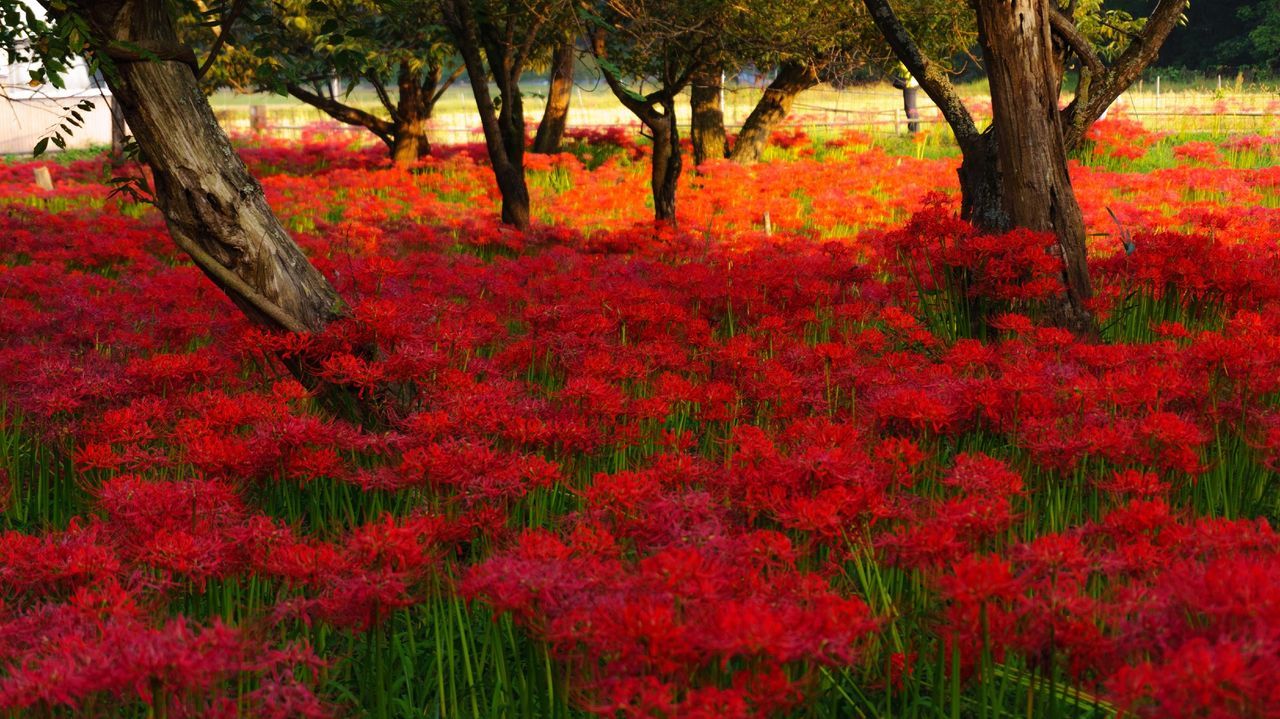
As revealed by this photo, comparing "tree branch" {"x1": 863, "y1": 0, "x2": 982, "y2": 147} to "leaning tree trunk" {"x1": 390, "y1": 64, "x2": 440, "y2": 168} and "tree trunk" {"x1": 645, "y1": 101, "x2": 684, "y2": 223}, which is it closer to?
"tree trunk" {"x1": 645, "y1": 101, "x2": 684, "y2": 223}

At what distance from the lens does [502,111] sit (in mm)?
12023

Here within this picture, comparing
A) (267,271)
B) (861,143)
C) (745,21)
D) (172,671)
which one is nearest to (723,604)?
(172,671)

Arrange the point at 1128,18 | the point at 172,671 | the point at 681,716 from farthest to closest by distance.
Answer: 1. the point at 1128,18
2. the point at 172,671
3. the point at 681,716

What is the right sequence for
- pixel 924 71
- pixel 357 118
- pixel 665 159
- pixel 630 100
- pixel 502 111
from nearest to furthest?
pixel 924 71 → pixel 630 100 → pixel 665 159 → pixel 502 111 → pixel 357 118

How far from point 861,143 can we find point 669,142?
1173 centimetres

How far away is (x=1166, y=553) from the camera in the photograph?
223 centimetres

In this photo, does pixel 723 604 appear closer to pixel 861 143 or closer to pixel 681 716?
pixel 681 716

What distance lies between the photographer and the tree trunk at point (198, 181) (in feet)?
14.4

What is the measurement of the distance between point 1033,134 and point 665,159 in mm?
5521

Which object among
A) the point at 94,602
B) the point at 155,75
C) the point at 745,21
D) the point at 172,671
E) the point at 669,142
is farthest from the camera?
the point at 745,21

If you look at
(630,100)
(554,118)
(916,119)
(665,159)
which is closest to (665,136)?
(665,159)

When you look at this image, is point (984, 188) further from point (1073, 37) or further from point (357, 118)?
point (357, 118)

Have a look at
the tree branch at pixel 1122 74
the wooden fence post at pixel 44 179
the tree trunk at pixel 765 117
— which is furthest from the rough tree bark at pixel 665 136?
the wooden fence post at pixel 44 179

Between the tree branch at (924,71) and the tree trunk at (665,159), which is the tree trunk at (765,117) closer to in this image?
the tree trunk at (665,159)
